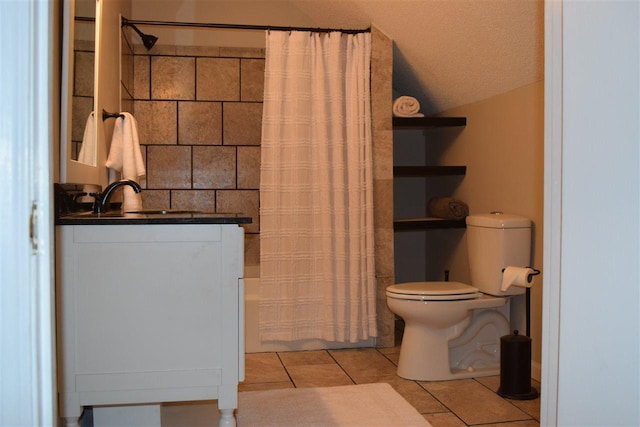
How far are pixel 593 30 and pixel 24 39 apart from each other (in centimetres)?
89

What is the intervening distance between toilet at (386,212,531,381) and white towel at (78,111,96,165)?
162 centimetres

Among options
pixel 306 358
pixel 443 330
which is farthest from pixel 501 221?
pixel 306 358

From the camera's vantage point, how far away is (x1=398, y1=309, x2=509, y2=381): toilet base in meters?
3.36

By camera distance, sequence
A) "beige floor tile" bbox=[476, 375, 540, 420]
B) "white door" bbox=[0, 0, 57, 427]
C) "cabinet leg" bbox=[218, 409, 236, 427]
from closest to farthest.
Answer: "white door" bbox=[0, 0, 57, 427] → "cabinet leg" bbox=[218, 409, 236, 427] → "beige floor tile" bbox=[476, 375, 540, 420]


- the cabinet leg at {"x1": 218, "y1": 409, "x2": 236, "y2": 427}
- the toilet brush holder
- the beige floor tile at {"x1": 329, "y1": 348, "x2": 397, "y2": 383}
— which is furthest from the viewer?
the beige floor tile at {"x1": 329, "y1": 348, "x2": 397, "y2": 383}

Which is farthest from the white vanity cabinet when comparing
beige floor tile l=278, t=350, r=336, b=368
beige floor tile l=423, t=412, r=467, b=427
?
beige floor tile l=278, t=350, r=336, b=368

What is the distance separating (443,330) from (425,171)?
1154 mm

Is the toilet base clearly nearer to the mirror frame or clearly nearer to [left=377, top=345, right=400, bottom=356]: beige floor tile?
[left=377, top=345, right=400, bottom=356]: beige floor tile

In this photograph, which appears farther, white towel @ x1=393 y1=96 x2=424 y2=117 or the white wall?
white towel @ x1=393 y1=96 x2=424 y2=117

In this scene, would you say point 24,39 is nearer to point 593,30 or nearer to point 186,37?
point 593,30

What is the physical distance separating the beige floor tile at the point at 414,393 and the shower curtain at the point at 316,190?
1.88ft

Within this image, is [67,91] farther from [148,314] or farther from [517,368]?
[517,368]

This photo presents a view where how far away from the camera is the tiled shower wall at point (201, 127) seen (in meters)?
4.65

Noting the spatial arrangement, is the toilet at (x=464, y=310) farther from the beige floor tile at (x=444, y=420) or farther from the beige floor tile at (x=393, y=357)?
the beige floor tile at (x=444, y=420)
